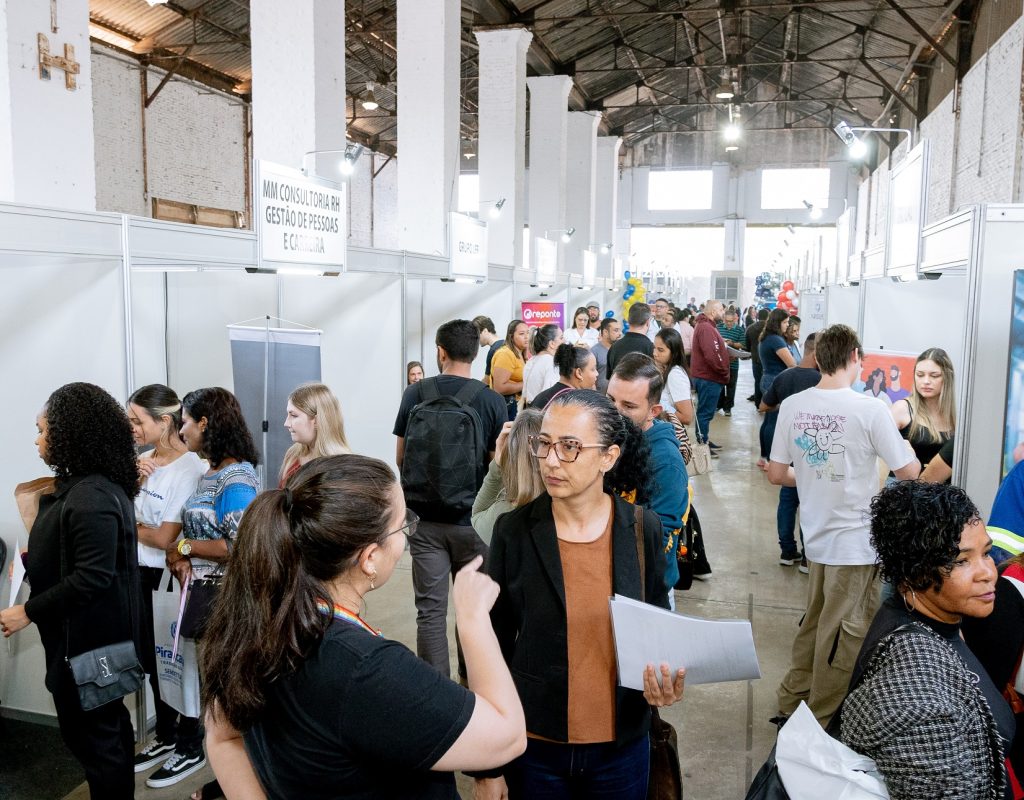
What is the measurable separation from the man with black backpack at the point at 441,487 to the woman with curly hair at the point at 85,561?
44.3 inches

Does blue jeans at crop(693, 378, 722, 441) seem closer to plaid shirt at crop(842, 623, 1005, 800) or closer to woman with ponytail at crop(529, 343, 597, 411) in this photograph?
woman with ponytail at crop(529, 343, 597, 411)

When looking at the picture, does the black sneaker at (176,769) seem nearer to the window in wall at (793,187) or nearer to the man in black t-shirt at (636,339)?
the man in black t-shirt at (636,339)

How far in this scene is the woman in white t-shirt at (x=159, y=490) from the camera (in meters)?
2.88

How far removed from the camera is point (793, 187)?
24.1 metres

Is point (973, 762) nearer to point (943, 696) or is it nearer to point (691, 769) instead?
point (943, 696)

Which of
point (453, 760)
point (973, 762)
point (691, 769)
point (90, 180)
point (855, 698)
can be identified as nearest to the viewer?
point (453, 760)

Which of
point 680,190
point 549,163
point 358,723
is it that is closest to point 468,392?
point 358,723

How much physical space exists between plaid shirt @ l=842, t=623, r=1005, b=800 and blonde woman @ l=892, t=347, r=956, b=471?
2.34 metres

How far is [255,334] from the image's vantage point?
4.17 m

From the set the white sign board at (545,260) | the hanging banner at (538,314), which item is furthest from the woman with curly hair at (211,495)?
the white sign board at (545,260)

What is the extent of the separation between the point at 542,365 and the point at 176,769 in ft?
10.9

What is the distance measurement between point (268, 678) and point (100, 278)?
2.47 m

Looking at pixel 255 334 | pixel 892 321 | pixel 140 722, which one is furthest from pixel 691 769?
pixel 892 321

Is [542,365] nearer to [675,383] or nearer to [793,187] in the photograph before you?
[675,383]
